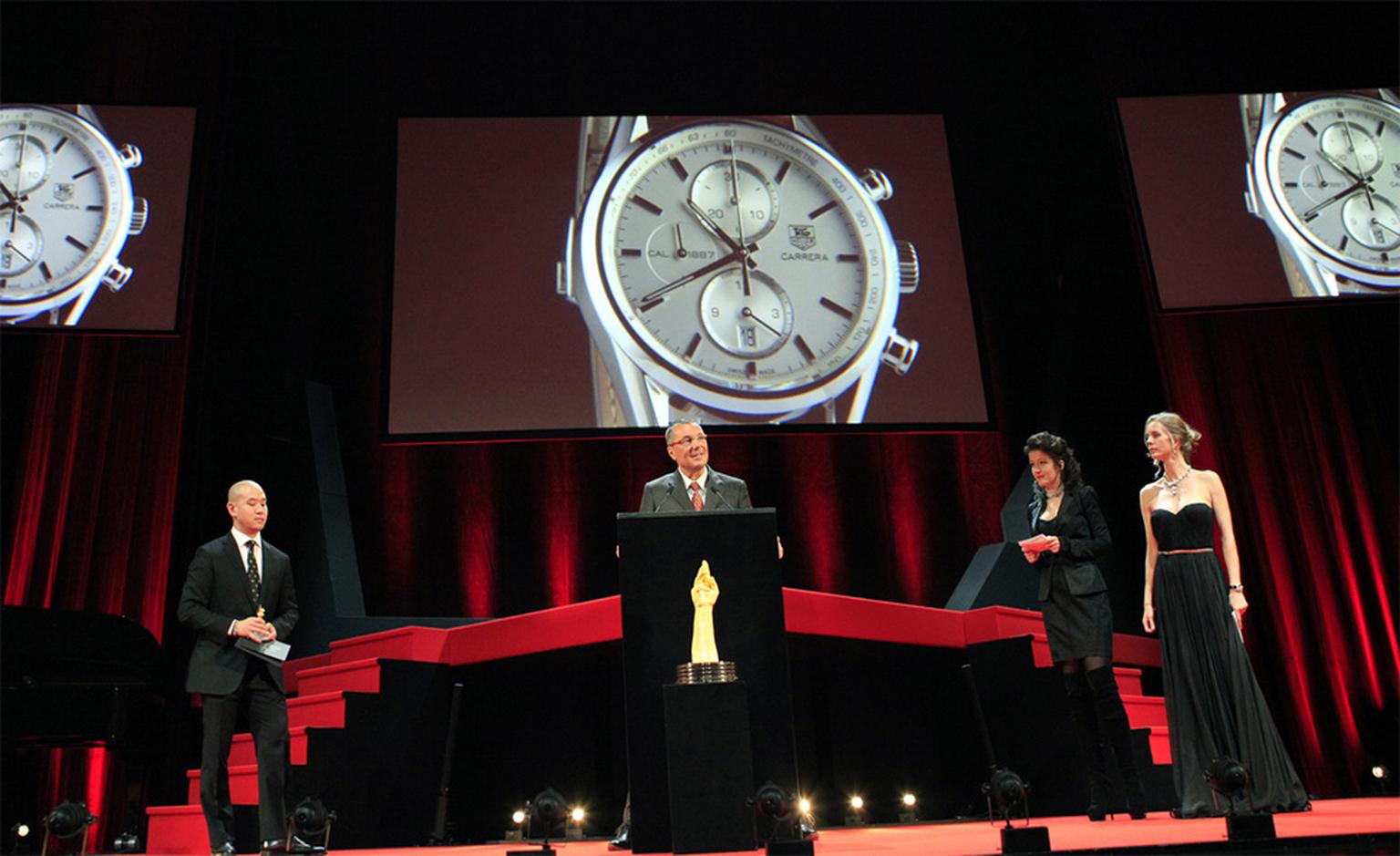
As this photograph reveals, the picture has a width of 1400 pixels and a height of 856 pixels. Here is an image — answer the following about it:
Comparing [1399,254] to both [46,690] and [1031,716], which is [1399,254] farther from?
[46,690]

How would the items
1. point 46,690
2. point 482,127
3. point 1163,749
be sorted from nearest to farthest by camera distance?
point 46,690, point 1163,749, point 482,127

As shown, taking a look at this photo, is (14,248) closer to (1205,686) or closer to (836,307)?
(836,307)

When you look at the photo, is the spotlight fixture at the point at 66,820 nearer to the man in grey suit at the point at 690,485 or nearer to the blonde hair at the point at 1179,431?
the man in grey suit at the point at 690,485

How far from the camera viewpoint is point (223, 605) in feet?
12.1

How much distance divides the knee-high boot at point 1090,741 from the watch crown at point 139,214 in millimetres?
5687

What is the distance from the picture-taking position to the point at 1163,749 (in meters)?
4.78

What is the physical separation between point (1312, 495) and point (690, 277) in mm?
3837

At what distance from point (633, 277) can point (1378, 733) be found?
15.8 ft

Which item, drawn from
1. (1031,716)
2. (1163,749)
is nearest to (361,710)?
(1031,716)

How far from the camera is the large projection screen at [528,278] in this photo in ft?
21.3

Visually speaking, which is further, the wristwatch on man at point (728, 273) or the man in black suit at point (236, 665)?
the wristwatch on man at point (728, 273)

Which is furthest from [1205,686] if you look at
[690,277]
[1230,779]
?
[690,277]

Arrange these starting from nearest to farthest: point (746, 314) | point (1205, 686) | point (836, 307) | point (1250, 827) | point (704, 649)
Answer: point (1250, 827) → point (704, 649) → point (1205, 686) → point (746, 314) → point (836, 307)

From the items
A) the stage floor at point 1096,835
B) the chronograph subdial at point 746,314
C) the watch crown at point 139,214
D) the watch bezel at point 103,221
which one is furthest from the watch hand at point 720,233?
the stage floor at point 1096,835
